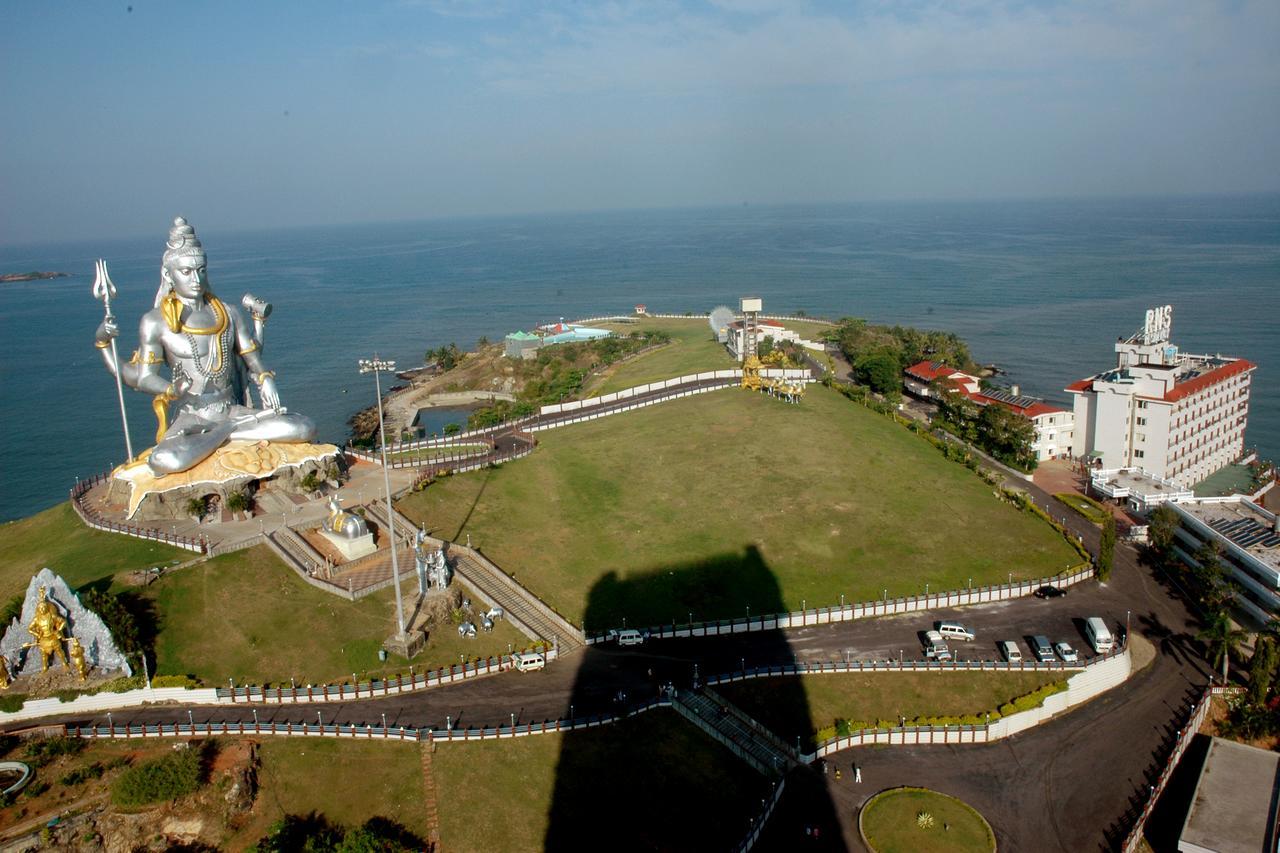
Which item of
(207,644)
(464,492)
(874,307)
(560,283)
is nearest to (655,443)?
(464,492)

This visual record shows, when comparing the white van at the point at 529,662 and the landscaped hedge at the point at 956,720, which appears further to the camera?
the white van at the point at 529,662

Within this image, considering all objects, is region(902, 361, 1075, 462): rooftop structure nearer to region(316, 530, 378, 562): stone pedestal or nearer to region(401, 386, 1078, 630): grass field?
region(401, 386, 1078, 630): grass field

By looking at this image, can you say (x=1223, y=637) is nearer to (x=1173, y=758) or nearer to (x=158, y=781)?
(x=1173, y=758)

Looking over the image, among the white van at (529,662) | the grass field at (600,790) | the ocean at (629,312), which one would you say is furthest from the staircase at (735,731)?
the ocean at (629,312)

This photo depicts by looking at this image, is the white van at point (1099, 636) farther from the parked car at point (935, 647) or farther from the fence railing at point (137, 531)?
the fence railing at point (137, 531)

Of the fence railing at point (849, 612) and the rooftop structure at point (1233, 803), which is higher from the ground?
the fence railing at point (849, 612)

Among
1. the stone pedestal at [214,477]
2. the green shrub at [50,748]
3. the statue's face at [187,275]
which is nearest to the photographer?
the green shrub at [50,748]
